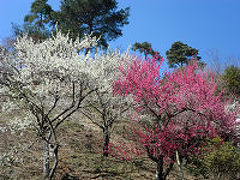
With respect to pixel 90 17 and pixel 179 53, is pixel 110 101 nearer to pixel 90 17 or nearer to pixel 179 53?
pixel 90 17

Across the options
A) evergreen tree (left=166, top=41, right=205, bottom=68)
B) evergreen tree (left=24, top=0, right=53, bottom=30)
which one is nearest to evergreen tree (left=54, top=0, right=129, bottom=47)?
evergreen tree (left=24, top=0, right=53, bottom=30)

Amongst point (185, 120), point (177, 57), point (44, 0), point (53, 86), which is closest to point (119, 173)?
point (185, 120)

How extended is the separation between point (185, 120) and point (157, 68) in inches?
92.8

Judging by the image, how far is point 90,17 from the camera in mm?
19250

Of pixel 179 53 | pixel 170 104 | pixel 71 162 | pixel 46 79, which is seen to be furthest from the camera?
pixel 179 53

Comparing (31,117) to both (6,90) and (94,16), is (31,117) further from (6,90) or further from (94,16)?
(94,16)

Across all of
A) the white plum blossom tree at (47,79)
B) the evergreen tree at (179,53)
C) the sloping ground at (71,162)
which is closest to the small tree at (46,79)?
the white plum blossom tree at (47,79)

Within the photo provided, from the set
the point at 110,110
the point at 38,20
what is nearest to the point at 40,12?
the point at 38,20

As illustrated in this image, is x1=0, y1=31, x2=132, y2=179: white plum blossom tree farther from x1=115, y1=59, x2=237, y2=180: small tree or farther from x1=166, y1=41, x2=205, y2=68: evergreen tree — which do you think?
x1=166, y1=41, x2=205, y2=68: evergreen tree

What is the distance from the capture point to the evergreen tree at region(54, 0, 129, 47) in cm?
1873

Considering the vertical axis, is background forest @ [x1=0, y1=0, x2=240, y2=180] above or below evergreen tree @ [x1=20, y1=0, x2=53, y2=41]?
below

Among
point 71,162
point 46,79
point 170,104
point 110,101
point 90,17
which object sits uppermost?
point 90,17

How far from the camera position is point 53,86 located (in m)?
Answer: 5.81

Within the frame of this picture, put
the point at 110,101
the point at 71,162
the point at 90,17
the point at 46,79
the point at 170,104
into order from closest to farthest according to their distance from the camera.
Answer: the point at 46,79 < the point at 170,104 < the point at 71,162 < the point at 110,101 < the point at 90,17
